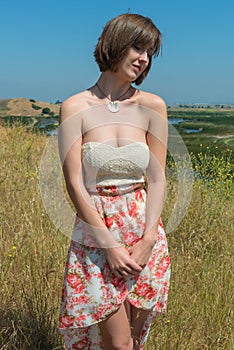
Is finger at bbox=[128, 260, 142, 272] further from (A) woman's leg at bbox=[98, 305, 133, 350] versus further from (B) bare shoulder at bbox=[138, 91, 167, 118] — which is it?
(B) bare shoulder at bbox=[138, 91, 167, 118]

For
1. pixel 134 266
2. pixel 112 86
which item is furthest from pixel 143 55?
pixel 134 266

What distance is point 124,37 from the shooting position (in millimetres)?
1828

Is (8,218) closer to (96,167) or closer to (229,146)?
(96,167)

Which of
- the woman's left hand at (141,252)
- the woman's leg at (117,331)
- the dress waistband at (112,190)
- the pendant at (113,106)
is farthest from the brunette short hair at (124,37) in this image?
the woman's leg at (117,331)

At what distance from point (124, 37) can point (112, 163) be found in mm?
479

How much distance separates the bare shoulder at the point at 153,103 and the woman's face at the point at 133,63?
0.30 ft

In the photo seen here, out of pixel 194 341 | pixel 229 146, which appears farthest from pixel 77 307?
pixel 229 146

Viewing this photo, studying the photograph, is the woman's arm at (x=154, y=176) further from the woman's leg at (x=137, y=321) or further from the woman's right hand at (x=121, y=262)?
the woman's leg at (x=137, y=321)

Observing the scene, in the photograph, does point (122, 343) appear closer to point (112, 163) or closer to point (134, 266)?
point (134, 266)

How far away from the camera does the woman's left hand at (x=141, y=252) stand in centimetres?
190

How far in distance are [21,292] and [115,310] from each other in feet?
2.98

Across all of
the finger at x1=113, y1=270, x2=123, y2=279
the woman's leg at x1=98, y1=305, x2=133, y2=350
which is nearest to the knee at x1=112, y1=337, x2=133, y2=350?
the woman's leg at x1=98, y1=305, x2=133, y2=350

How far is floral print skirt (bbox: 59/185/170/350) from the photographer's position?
1898mm

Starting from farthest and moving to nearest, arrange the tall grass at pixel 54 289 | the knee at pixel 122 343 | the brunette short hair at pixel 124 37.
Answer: the tall grass at pixel 54 289 < the knee at pixel 122 343 < the brunette short hair at pixel 124 37
